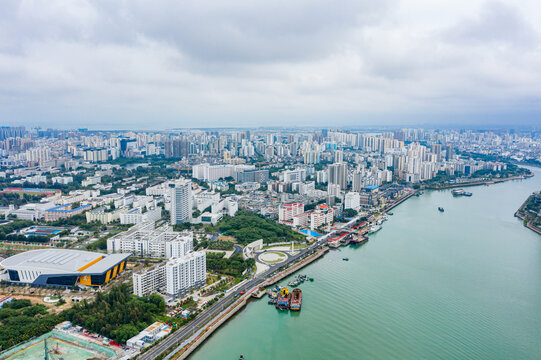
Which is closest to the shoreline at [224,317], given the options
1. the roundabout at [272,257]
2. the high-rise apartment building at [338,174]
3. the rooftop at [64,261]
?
the roundabout at [272,257]

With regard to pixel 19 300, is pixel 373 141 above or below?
above

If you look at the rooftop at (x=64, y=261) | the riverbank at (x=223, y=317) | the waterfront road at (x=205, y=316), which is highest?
the rooftop at (x=64, y=261)

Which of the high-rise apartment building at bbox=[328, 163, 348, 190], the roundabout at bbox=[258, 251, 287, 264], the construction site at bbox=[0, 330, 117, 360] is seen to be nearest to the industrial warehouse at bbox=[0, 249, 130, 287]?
the construction site at bbox=[0, 330, 117, 360]

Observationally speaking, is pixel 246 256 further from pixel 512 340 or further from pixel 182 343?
pixel 512 340

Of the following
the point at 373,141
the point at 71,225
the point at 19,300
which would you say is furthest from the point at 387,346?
the point at 373,141

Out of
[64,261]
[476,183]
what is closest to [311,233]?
[64,261]

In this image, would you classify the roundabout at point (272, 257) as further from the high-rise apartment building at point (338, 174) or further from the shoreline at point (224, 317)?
the high-rise apartment building at point (338, 174)

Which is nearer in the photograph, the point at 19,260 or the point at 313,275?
the point at 19,260

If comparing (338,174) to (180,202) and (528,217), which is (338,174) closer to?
(528,217)
